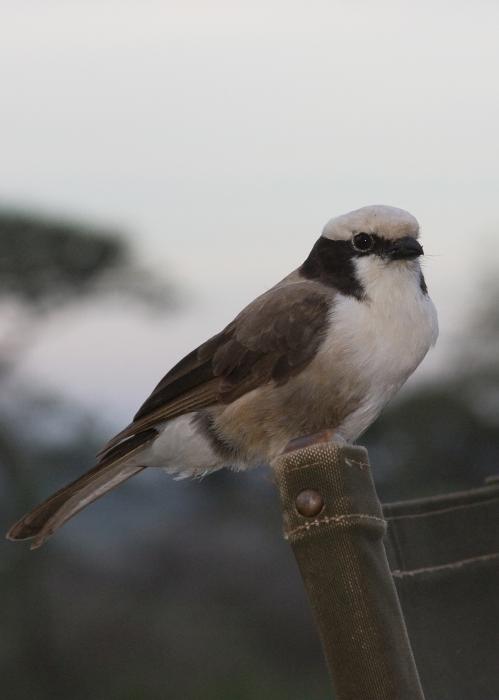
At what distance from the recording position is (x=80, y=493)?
5133 mm

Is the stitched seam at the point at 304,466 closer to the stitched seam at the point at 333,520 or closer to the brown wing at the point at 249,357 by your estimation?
the stitched seam at the point at 333,520

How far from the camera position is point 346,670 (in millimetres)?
3381

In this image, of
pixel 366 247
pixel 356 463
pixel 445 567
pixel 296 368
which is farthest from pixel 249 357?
pixel 356 463

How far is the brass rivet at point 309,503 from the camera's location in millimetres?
3338

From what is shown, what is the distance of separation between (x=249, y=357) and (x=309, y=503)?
1906mm

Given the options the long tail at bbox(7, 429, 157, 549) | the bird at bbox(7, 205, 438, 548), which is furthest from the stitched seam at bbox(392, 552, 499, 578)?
the long tail at bbox(7, 429, 157, 549)

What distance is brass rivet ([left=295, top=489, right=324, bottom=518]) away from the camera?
11.0ft

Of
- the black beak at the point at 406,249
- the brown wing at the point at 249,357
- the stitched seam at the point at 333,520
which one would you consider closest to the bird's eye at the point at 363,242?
the black beak at the point at 406,249

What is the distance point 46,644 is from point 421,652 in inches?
518

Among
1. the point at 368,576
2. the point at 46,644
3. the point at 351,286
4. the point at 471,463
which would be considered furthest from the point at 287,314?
the point at 46,644

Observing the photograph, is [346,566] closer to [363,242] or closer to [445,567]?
[445,567]

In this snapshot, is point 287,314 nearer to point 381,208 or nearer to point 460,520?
point 381,208

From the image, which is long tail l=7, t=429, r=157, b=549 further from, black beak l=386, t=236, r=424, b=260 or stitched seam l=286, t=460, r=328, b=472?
stitched seam l=286, t=460, r=328, b=472

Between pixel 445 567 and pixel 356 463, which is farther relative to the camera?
pixel 445 567
